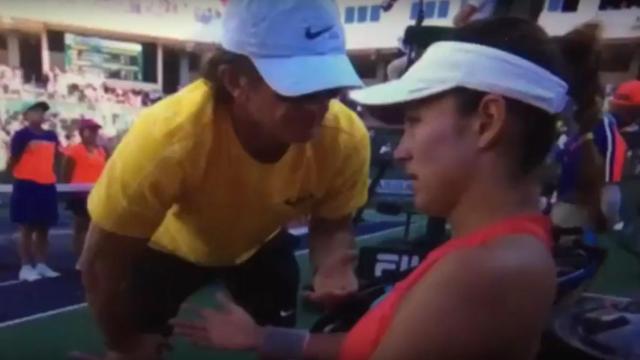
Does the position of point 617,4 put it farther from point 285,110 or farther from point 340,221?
point 285,110

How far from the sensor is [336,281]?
3.89ft

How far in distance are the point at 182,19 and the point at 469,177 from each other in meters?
1.48

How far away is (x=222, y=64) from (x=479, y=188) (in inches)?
19.7

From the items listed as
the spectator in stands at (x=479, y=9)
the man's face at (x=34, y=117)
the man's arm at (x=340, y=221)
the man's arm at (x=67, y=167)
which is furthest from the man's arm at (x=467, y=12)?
the man's arm at (x=67, y=167)

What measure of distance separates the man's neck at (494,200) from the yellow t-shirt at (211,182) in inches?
18.0

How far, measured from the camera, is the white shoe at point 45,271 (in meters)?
2.75

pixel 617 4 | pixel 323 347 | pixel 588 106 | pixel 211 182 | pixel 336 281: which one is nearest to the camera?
pixel 323 347

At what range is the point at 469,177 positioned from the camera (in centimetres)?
66

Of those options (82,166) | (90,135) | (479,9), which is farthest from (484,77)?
(82,166)

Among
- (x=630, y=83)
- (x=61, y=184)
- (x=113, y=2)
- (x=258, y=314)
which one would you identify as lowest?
(x=61, y=184)

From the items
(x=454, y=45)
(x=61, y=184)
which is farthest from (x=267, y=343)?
(x=61, y=184)

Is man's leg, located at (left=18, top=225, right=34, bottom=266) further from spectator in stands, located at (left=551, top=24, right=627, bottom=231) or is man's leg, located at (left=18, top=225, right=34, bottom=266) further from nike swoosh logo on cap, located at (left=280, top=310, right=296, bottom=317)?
spectator in stands, located at (left=551, top=24, right=627, bottom=231)

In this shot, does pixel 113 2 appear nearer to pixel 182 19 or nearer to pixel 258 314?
pixel 182 19

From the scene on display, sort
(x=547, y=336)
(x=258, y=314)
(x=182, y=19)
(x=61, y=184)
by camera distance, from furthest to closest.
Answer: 1. (x=61, y=184)
2. (x=182, y=19)
3. (x=547, y=336)
4. (x=258, y=314)
